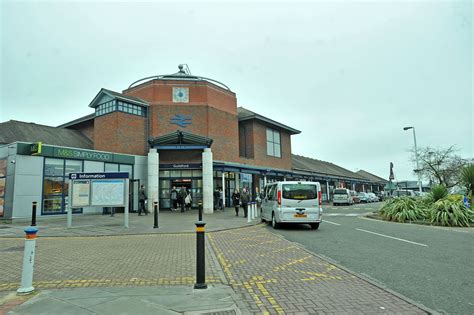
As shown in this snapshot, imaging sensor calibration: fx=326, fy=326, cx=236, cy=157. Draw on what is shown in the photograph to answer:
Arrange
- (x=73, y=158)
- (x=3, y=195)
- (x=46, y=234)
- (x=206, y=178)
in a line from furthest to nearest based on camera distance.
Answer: (x=206, y=178), (x=73, y=158), (x=3, y=195), (x=46, y=234)

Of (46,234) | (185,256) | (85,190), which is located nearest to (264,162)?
(85,190)

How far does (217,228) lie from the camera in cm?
1377

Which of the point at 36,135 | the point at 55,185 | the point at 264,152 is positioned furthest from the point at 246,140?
the point at 55,185

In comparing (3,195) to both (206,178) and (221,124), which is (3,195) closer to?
(206,178)

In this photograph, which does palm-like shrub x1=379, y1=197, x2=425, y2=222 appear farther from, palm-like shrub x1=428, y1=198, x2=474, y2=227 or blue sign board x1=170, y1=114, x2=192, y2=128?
blue sign board x1=170, y1=114, x2=192, y2=128

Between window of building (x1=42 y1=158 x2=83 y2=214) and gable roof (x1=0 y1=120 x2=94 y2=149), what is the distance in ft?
27.7

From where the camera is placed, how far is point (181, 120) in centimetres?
2677

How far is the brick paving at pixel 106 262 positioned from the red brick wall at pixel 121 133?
14.1m

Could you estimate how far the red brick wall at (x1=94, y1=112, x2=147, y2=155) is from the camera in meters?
24.3

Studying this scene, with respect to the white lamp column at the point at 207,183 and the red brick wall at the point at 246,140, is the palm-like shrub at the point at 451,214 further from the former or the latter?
the red brick wall at the point at 246,140

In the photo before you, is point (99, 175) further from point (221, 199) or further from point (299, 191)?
point (221, 199)

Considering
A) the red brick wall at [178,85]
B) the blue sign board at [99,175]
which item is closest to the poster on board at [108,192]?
the blue sign board at [99,175]

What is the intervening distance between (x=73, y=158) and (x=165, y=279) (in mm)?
16285

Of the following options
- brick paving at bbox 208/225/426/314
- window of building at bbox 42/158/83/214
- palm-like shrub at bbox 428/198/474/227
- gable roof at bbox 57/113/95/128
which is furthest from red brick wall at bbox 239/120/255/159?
brick paving at bbox 208/225/426/314
